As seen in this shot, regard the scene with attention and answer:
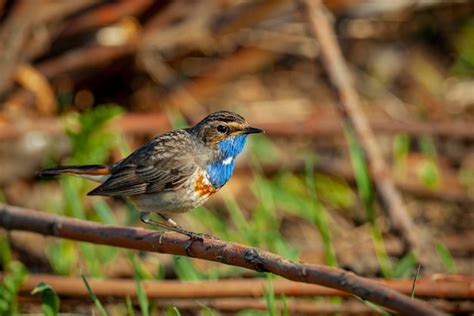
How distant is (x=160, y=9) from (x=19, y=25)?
117cm

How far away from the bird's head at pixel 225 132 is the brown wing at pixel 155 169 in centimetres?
13

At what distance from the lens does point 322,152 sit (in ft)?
25.2

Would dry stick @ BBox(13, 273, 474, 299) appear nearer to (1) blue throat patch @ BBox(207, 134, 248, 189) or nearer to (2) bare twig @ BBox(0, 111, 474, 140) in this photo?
(1) blue throat patch @ BBox(207, 134, 248, 189)

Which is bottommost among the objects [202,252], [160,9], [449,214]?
[449,214]

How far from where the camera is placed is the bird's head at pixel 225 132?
4.55m

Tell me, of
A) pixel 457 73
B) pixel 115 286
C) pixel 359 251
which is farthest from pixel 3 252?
pixel 457 73

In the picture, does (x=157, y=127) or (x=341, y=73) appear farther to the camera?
(x=157, y=127)

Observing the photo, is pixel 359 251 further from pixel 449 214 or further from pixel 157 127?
pixel 157 127

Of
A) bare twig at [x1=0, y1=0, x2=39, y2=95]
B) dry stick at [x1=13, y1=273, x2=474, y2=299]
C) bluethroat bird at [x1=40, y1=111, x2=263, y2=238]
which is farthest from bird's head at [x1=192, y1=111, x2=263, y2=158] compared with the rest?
bare twig at [x1=0, y1=0, x2=39, y2=95]

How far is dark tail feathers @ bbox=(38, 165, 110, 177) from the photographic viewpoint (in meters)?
4.58

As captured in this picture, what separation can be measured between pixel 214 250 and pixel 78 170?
131cm

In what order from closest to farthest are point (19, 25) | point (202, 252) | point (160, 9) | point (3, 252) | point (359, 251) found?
point (202, 252) → point (3, 252) → point (359, 251) → point (19, 25) → point (160, 9)

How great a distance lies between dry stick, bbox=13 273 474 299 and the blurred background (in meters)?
0.13

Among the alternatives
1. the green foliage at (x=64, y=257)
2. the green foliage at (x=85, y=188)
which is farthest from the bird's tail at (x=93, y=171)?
the green foliage at (x=64, y=257)
